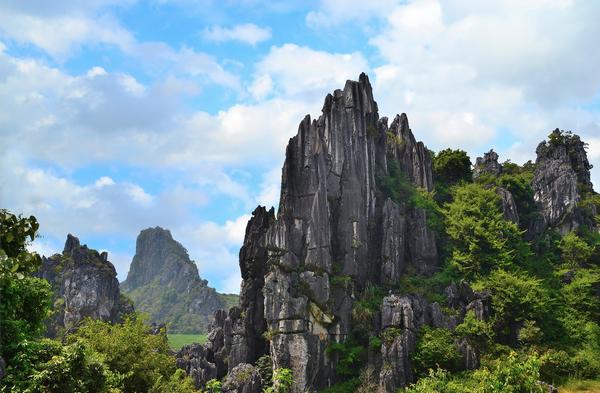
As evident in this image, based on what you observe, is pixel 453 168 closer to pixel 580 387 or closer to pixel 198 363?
pixel 580 387

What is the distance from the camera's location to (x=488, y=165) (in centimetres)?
8456

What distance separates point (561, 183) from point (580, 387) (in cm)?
3303

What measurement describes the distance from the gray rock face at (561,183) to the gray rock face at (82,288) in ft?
234

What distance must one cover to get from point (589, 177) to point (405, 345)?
5008 centimetres

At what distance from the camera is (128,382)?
2923 centimetres

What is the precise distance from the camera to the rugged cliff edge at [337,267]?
5256 centimetres

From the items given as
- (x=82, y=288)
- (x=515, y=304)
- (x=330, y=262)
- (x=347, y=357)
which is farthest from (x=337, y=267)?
(x=82, y=288)

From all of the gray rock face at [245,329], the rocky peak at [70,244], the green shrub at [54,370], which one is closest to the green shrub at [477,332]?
the gray rock face at [245,329]

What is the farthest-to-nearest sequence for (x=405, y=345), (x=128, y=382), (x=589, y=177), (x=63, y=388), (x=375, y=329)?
(x=589, y=177), (x=375, y=329), (x=405, y=345), (x=128, y=382), (x=63, y=388)

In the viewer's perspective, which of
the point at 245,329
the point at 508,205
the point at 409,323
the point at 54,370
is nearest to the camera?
the point at 54,370

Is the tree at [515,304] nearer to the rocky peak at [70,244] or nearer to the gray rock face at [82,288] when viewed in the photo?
the gray rock face at [82,288]

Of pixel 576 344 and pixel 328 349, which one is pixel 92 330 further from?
pixel 576 344

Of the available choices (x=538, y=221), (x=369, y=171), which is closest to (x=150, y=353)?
(x=369, y=171)

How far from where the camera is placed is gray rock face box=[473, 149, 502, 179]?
82375mm
